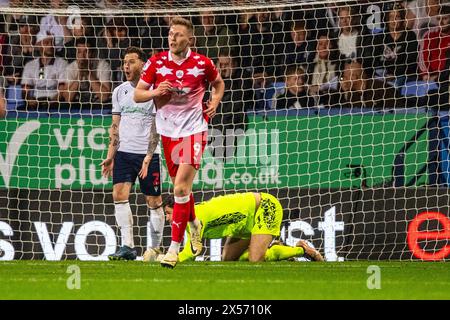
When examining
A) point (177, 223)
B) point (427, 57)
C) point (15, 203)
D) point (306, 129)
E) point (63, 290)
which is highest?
point (427, 57)

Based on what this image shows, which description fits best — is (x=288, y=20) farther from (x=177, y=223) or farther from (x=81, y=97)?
(x=177, y=223)

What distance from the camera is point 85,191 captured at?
1360 centimetres

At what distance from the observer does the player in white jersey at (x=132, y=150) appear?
12.2 metres

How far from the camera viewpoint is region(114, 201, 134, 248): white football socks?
39.4 ft

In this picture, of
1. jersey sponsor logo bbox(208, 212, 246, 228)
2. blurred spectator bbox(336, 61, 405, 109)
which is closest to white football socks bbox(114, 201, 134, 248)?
jersey sponsor logo bbox(208, 212, 246, 228)

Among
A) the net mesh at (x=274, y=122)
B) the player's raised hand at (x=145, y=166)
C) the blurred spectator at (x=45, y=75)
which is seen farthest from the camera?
the blurred spectator at (x=45, y=75)

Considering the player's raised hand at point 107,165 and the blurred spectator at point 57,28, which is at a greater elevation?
the blurred spectator at point 57,28

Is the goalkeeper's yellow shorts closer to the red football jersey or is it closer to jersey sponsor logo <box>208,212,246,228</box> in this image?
jersey sponsor logo <box>208,212,246,228</box>

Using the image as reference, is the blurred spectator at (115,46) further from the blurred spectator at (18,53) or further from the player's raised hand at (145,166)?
the player's raised hand at (145,166)

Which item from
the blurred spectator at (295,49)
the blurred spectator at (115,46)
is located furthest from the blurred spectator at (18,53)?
the blurred spectator at (295,49)

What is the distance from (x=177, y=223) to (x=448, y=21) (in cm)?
589

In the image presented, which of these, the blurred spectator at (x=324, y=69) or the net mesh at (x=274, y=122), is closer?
the net mesh at (x=274, y=122)

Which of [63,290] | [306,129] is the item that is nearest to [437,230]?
[306,129]

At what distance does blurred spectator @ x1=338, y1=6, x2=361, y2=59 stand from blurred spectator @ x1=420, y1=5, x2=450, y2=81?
84 centimetres
